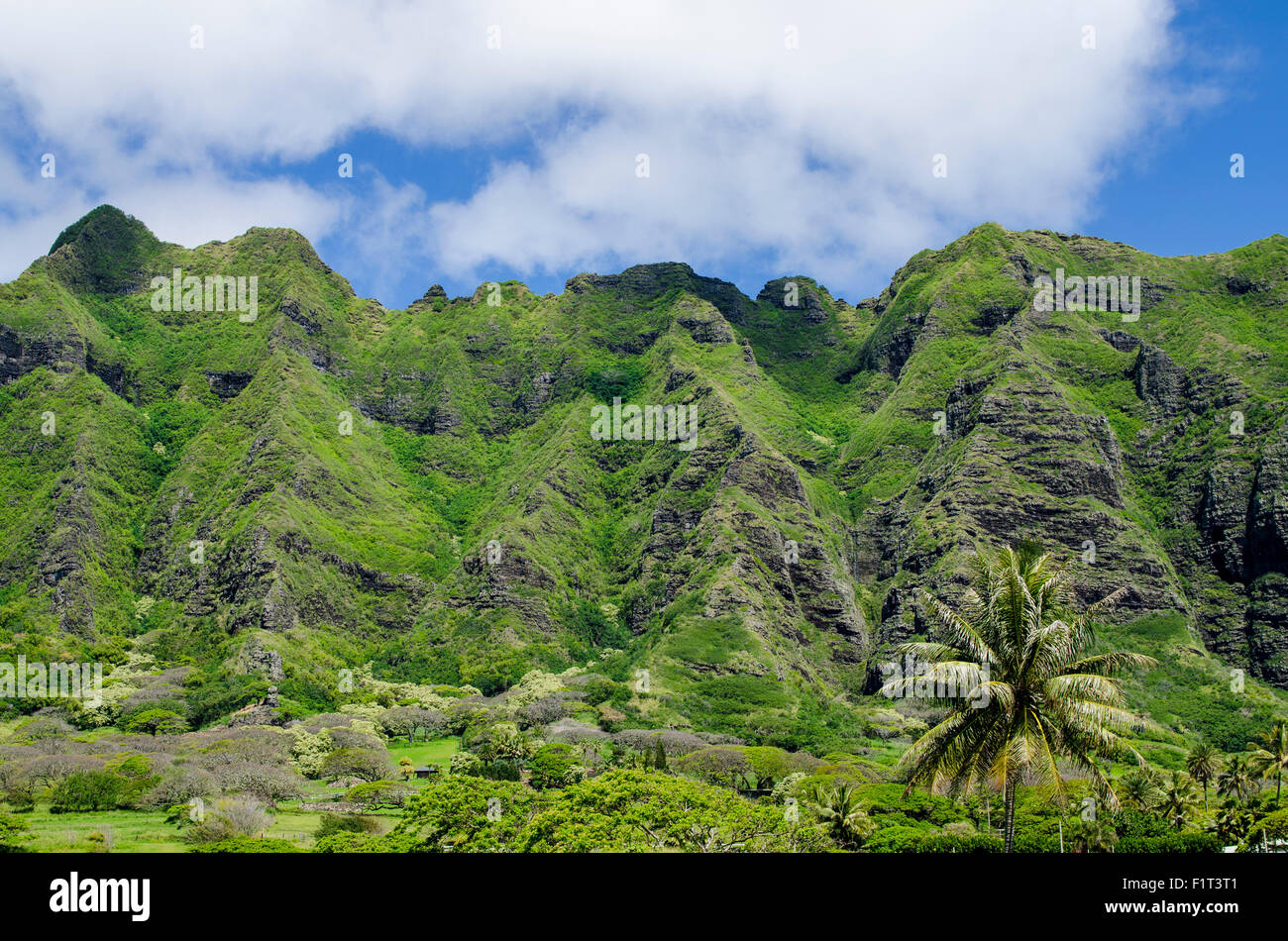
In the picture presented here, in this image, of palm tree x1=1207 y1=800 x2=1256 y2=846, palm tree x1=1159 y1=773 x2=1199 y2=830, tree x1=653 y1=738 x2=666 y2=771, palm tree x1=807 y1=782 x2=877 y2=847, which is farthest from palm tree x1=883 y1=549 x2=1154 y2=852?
tree x1=653 y1=738 x2=666 y2=771

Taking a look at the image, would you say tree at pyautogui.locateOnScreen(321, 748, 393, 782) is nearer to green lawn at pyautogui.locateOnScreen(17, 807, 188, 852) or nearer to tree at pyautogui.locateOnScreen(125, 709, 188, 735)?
green lawn at pyautogui.locateOnScreen(17, 807, 188, 852)

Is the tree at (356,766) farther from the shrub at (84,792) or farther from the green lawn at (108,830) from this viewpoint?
the shrub at (84,792)

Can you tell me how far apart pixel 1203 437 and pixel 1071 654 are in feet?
607

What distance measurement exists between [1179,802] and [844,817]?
23631 millimetres

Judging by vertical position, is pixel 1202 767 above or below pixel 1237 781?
below

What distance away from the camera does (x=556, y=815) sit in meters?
56.6

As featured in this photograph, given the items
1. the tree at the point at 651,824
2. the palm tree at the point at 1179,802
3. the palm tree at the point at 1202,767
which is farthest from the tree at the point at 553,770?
the palm tree at the point at 1202,767

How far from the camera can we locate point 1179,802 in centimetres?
7156

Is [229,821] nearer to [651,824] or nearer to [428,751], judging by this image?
[651,824]

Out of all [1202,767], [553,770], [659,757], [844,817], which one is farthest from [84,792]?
[1202,767]

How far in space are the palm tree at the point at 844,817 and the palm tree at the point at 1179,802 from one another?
20.0 meters
